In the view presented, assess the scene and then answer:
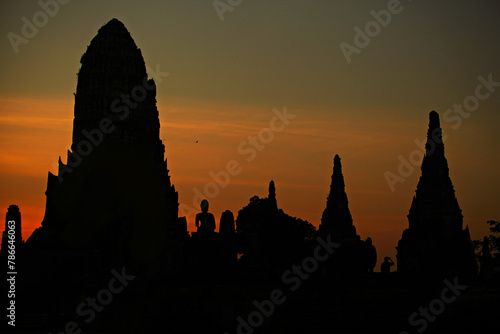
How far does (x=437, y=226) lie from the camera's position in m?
27.0

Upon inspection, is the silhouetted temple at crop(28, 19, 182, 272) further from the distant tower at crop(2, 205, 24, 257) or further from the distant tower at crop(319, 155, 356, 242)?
the distant tower at crop(319, 155, 356, 242)

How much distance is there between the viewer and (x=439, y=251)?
88.0 ft

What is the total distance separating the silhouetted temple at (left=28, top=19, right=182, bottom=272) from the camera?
2920 centimetres

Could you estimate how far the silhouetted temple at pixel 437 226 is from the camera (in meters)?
26.6

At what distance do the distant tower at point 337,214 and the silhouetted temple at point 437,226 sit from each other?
5549 millimetres

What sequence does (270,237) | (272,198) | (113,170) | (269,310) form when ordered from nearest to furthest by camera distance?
(269,310) < (113,170) < (270,237) < (272,198)

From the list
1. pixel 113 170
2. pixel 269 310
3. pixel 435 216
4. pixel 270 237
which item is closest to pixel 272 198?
pixel 270 237

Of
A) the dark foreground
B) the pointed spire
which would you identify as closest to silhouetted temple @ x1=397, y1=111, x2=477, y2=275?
the pointed spire

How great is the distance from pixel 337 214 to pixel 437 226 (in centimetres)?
740

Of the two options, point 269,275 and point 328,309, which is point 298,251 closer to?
point 269,275

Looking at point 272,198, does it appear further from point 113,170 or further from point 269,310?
point 269,310

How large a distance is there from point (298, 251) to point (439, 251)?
4.97m

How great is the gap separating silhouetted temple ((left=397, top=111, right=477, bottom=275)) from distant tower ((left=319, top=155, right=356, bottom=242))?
18.2 feet

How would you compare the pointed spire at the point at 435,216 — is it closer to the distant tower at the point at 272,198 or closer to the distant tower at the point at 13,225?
the distant tower at the point at 13,225
